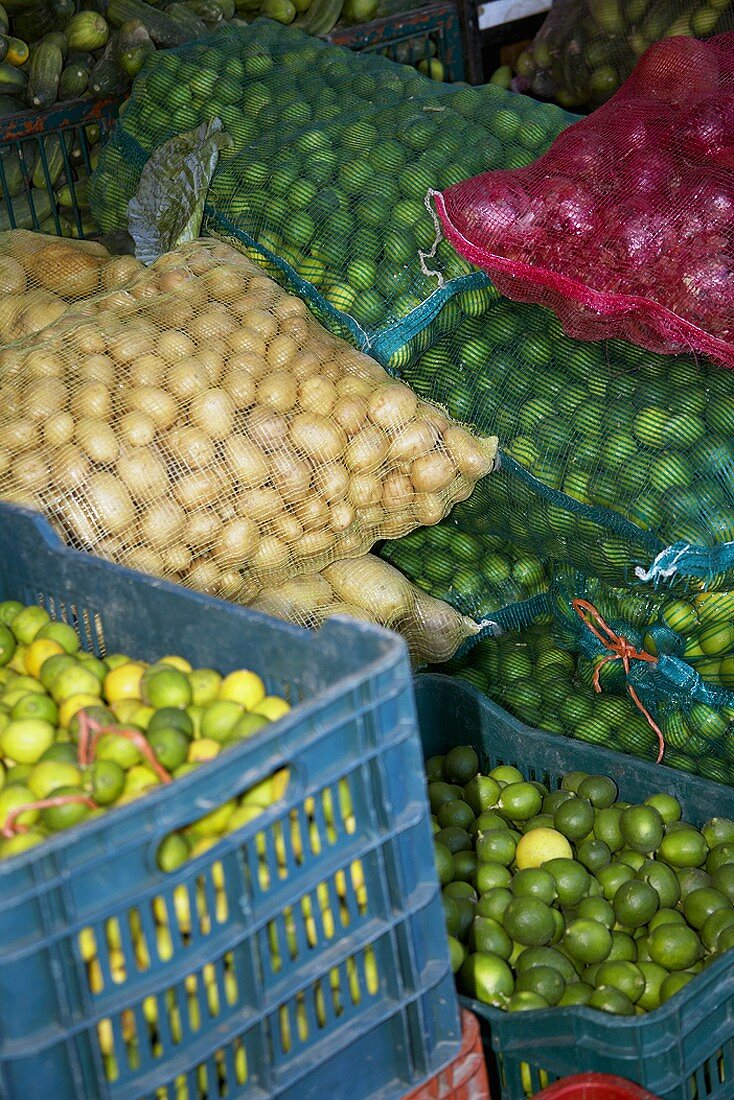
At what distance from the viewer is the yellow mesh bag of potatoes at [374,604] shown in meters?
2.90

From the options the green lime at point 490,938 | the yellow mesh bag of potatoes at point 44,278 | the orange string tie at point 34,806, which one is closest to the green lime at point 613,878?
the green lime at point 490,938

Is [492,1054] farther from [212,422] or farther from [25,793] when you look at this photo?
[212,422]

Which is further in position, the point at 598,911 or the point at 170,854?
the point at 598,911

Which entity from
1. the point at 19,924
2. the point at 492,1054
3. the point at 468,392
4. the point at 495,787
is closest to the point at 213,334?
the point at 468,392

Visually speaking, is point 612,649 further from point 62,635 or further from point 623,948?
point 62,635

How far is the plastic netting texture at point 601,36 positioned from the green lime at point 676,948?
11.6 feet

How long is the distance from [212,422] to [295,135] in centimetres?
105

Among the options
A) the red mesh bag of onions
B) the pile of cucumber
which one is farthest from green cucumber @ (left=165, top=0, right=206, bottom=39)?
the red mesh bag of onions

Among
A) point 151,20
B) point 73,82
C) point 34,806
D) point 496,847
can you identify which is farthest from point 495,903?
point 151,20

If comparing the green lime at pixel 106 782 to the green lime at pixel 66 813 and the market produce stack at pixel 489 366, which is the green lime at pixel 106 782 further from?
the market produce stack at pixel 489 366

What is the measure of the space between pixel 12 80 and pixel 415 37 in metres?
1.54

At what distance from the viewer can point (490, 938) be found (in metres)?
2.35

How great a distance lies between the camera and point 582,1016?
6.67 ft

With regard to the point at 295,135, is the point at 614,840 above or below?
below
